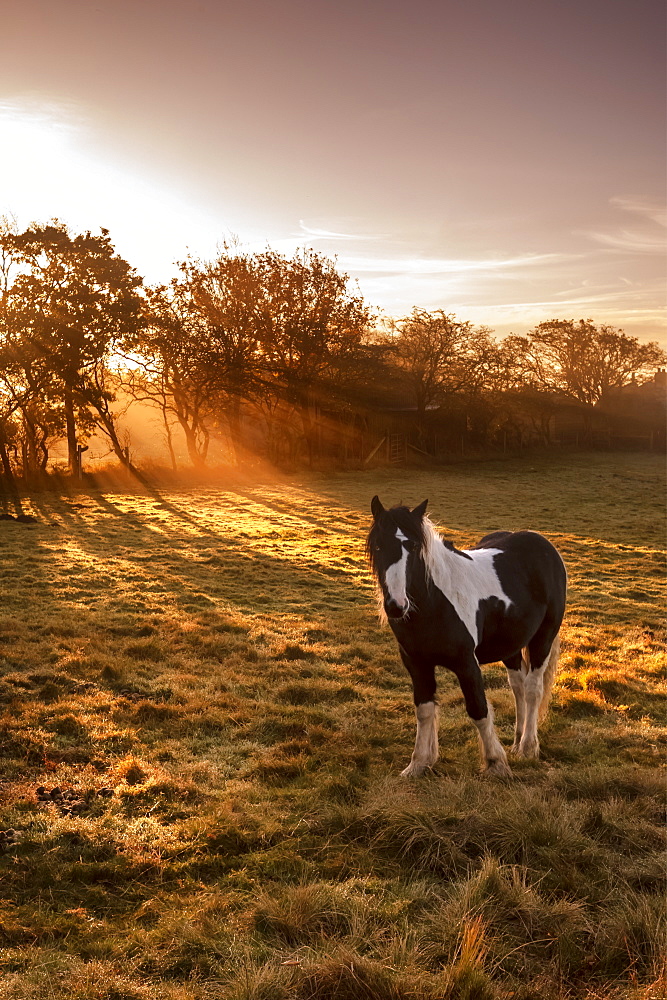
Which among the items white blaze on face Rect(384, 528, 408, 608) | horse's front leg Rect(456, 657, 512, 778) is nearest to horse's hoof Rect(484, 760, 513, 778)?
horse's front leg Rect(456, 657, 512, 778)

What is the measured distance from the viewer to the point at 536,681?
620cm

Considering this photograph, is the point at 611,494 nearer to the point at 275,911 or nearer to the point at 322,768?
the point at 322,768

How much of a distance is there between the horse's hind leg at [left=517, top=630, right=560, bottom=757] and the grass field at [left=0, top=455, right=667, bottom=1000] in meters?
0.21

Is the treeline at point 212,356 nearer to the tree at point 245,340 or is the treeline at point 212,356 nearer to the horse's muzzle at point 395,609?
the tree at point 245,340

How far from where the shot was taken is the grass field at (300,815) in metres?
3.18

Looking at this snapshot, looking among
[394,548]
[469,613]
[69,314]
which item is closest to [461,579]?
[469,613]

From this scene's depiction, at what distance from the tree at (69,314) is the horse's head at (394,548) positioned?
28.3m

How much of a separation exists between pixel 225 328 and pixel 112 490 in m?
13.0

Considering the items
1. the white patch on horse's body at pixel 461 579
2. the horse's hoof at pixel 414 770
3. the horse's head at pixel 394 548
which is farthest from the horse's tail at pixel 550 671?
the horse's head at pixel 394 548

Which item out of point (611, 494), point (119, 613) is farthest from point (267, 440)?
point (119, 613)

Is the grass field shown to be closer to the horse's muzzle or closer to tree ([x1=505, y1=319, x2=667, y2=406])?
the horse's muzzle

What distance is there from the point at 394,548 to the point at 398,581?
0.26 meters

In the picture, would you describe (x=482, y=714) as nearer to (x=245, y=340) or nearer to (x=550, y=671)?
(x=550, y=671)

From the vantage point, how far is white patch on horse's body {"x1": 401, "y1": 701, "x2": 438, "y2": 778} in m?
5.50
